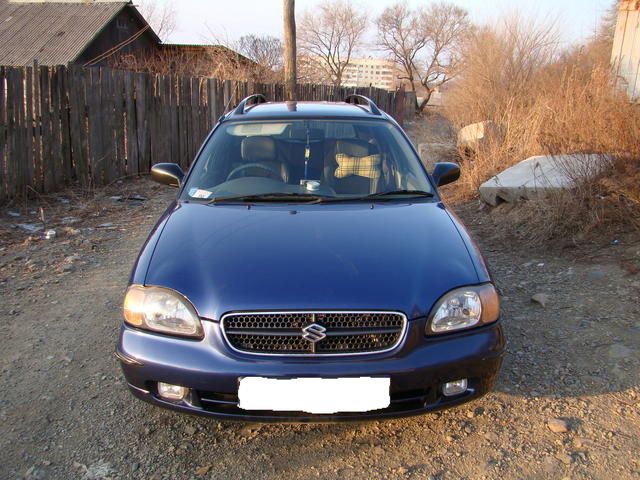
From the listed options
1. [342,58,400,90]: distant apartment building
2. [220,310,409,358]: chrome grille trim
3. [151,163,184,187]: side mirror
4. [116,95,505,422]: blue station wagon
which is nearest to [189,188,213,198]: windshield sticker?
[151,163,184,187]: side mirror

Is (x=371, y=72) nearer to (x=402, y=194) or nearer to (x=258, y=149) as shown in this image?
(x=258, y=149)

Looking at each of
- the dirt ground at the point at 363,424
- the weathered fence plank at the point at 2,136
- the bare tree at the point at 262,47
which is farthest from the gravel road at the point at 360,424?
the bare tree at the point at 262,47

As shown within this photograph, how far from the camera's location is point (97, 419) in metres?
2.73

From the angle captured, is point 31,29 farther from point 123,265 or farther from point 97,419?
point 97,419

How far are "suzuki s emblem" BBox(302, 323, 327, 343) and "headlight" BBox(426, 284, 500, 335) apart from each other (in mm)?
451

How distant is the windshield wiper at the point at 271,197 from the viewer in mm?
3258

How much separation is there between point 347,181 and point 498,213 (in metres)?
3.44

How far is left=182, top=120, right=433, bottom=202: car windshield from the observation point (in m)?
3.38

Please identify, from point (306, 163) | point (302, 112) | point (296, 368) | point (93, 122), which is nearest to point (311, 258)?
point (296, 368)

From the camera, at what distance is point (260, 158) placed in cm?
365

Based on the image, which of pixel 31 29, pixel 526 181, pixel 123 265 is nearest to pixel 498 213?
pixel 526 181

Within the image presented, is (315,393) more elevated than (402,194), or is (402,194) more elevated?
(402,194)

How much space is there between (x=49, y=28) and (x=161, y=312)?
2522 cm

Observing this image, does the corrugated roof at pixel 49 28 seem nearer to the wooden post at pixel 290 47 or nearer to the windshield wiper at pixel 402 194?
the wooden post at pixel 290 47
